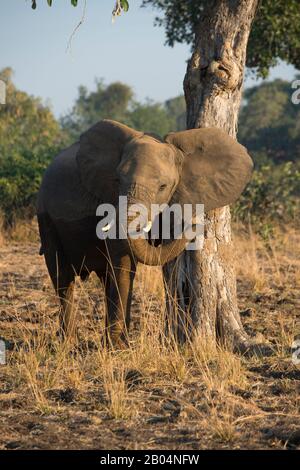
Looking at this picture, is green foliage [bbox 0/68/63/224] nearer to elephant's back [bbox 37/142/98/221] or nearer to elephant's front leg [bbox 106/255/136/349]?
elephant's back [bbox 37/142/98/221]

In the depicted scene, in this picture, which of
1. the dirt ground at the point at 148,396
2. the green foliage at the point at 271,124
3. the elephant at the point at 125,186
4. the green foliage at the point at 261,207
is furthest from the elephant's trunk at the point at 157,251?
the green foliage at the point at 271,124

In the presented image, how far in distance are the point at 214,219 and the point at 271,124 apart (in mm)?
29983

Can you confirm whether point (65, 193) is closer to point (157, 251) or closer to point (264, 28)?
point (157, 251)

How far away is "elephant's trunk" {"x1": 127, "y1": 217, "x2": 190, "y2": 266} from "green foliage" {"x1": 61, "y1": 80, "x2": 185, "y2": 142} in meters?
36.2

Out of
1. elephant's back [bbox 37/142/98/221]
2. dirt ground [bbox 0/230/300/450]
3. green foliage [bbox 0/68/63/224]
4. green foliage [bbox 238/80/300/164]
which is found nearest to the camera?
dirt ground [bbox 0/230/300/450]

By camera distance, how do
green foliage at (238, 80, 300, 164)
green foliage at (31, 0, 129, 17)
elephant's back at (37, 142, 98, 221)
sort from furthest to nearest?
green foliage at (238, 80, 300, 164)
elephant's back at (37, 142, 98, 221)
green foliage at (31, 0, 129, 17)

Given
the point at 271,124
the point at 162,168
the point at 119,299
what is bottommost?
the point at 119,299

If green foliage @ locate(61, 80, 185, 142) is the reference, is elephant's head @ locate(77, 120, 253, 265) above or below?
below

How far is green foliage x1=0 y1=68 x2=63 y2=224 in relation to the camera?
51.6 feet

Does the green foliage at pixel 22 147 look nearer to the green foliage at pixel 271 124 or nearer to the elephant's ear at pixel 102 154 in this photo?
the green foliage at pixel 271 124

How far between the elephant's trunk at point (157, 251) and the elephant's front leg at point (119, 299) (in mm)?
278

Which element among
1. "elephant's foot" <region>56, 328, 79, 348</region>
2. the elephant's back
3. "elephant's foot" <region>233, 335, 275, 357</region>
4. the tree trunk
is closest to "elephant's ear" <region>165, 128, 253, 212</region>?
the tree trunk

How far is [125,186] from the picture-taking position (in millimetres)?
7145

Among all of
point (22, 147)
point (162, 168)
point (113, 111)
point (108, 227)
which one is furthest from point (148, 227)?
point (113, 111)
